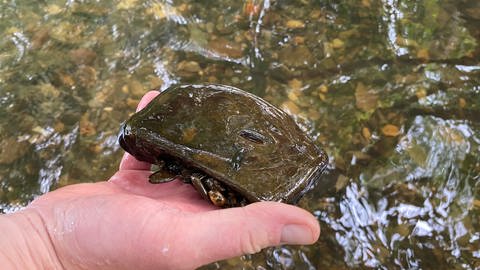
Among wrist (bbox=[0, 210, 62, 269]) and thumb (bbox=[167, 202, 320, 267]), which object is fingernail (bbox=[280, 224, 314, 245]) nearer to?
thumb (bbox=[167, 202, 320, 267])

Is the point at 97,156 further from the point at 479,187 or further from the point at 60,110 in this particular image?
the point at 479,187

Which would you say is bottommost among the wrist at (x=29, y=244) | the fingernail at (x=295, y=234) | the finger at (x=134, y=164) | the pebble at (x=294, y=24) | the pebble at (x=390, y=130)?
the pebble at (x=390, y=130)

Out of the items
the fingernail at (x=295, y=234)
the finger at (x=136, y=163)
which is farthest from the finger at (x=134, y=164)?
the fingernail at (x=295, y=234)

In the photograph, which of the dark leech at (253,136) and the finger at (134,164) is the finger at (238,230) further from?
the finger at (134,164)

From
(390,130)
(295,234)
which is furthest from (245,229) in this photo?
(390,130)

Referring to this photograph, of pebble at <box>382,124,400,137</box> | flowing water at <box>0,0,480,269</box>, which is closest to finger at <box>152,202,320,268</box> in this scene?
flowing water at <box>0,0,480,269</box>
